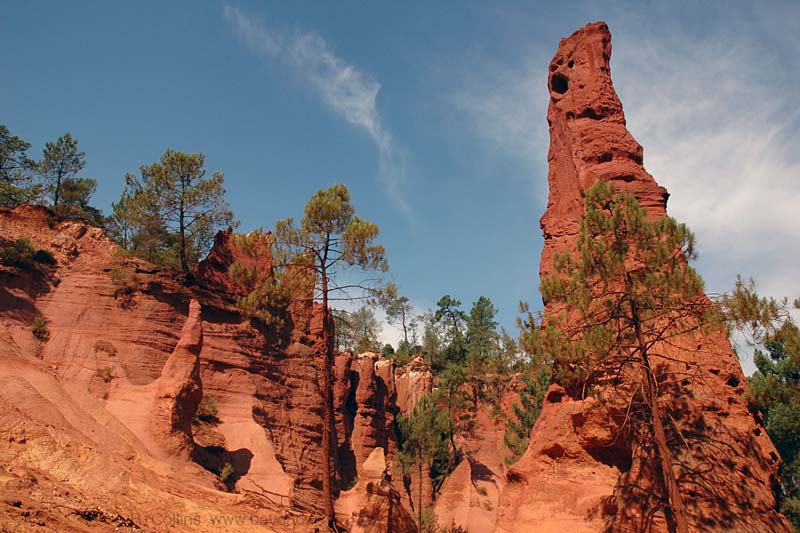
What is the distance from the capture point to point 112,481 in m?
14.9

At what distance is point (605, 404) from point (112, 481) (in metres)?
12.8

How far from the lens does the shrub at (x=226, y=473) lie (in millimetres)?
23656

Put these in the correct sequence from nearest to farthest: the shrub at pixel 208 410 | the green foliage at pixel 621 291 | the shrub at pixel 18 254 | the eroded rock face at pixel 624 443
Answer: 1. the green foliage at pixel 621 291
2. the eroded rock face at pixel 624 443
3. the shrub at pixel 18 254
4. the shrub at pixel 208 410

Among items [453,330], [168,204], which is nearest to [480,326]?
[453,330]

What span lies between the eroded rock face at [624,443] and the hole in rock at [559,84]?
2.47 m

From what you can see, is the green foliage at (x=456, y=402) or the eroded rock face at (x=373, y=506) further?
the green foliage at (x=456, y=402)

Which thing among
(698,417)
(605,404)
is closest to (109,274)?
(605,404)

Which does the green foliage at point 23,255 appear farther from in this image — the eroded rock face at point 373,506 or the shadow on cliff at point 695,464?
the shadow on cliff at point 695,464

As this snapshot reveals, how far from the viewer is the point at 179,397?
854 inches

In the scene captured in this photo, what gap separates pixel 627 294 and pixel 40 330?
2166 centimetres

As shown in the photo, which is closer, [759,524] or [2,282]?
[759,524]

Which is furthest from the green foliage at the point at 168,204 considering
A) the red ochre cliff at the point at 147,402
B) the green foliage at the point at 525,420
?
the green foliage at the point at 525,420

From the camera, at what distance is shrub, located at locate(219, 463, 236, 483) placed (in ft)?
77.6

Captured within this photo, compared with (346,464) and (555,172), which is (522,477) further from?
(346,464)
